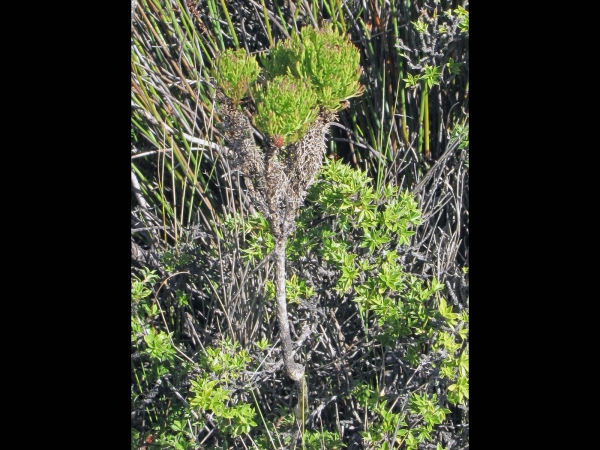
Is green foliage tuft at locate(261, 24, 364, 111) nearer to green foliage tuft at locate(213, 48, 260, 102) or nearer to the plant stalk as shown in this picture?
green foliage tuft at locate(213, 48, 260, 102)

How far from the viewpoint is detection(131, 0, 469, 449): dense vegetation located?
125 cm

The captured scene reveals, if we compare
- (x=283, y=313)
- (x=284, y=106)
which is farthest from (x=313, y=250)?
(x=284, y=106)

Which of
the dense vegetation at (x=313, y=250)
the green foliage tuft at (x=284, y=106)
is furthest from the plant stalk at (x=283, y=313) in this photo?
the green foliage tuft at (x=284, y=106)

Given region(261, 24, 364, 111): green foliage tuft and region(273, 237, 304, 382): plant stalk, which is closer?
region(261, 24, 364, 111): green foliage tuft

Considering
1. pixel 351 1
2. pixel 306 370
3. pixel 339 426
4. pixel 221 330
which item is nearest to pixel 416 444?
pixel 339 426

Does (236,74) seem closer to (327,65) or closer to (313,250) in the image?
(327,65)

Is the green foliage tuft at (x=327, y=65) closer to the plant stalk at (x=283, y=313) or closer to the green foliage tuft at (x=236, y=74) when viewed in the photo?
the green foliage tuft at (x=236, y=74)

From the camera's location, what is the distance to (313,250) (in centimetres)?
138

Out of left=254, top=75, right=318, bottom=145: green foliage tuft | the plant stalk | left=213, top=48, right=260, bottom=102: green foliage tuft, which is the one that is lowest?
the plant stalk

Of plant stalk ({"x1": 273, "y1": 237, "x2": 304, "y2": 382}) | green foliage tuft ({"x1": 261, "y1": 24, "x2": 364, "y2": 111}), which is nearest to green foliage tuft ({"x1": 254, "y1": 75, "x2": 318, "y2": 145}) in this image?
green foliage tuft ({"x1": 261, "y1": 24, "x2": 364, "y2": 111})

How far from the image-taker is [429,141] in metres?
1.50

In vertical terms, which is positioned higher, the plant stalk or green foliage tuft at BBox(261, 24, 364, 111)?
green foliage tuft at BBox(261, 24, 364, 111)

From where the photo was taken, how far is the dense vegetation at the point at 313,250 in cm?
125
